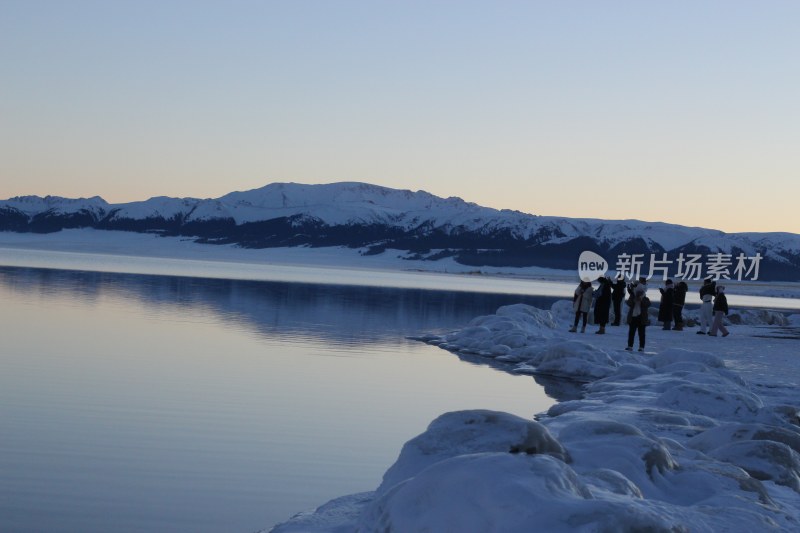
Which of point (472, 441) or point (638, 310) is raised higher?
point (638, 310)

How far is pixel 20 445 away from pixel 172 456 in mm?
1509

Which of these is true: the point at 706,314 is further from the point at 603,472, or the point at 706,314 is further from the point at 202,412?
the point at 603,472

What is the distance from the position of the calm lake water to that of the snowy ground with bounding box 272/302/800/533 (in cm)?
122

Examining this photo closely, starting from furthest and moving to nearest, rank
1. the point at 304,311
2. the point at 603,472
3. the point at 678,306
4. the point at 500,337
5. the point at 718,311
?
the point at 304,311 → the point at 678,306 → the point at 718,311 → the point at 500,337 → the point at 603,472

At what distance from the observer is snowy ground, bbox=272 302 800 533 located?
5.17 metres

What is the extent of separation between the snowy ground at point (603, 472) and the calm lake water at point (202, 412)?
1.22 meters

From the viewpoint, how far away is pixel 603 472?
6.76 meters

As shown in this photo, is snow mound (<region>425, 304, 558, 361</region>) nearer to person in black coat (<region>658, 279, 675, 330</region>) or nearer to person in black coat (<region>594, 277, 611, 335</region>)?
person in black coat (<region>594, 277, 611, 335</region>)

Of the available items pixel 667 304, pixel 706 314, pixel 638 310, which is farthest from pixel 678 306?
pixel 638 310

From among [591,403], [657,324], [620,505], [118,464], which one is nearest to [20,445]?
[118,464]

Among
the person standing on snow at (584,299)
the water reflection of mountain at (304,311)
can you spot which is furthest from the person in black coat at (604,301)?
the water reflection of mountain at (304,311)

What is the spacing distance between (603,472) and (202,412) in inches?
257

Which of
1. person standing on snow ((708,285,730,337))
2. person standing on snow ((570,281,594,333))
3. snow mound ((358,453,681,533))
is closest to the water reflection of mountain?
person standing on snow ((570,281,594,333))

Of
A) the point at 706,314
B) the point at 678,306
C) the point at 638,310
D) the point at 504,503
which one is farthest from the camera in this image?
the point at 678,306
